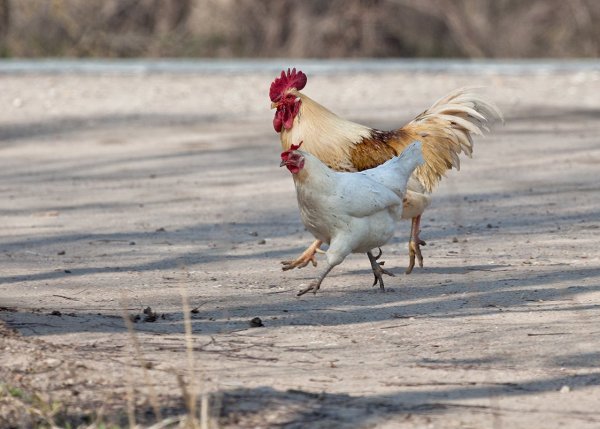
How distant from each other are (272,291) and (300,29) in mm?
20868

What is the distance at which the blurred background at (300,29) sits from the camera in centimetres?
2764

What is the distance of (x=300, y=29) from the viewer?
27875 millimetres

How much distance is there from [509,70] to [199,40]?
29.0ft

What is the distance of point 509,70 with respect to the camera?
73.4 feet

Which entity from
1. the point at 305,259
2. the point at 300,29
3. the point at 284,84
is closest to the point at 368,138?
the point at 284,84

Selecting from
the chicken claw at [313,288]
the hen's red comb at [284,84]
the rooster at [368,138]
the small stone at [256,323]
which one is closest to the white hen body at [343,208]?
the chicken claw at [313,288]

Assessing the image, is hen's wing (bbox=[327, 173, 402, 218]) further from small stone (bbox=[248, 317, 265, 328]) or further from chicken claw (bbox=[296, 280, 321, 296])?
small stone (bbox=[248, 317, 265, 328])

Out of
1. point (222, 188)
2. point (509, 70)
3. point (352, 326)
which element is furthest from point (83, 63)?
point (352, 326)

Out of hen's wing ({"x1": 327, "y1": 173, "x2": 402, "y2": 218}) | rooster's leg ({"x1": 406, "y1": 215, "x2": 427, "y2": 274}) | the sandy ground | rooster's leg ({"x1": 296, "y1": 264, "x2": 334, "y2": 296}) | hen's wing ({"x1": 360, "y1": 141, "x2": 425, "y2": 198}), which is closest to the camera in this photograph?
the sandy ground

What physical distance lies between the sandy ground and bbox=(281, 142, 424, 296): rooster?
0.36 metres

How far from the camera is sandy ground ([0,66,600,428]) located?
5.12 metres

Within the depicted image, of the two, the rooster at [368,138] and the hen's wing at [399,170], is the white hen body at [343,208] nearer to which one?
the hen's wing at [399,170]

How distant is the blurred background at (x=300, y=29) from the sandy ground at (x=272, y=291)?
39.6ft

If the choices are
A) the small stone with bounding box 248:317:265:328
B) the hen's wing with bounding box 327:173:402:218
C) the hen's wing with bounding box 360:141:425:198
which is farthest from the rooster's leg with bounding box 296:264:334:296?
the small stone with bounding box 248:317:265:328
